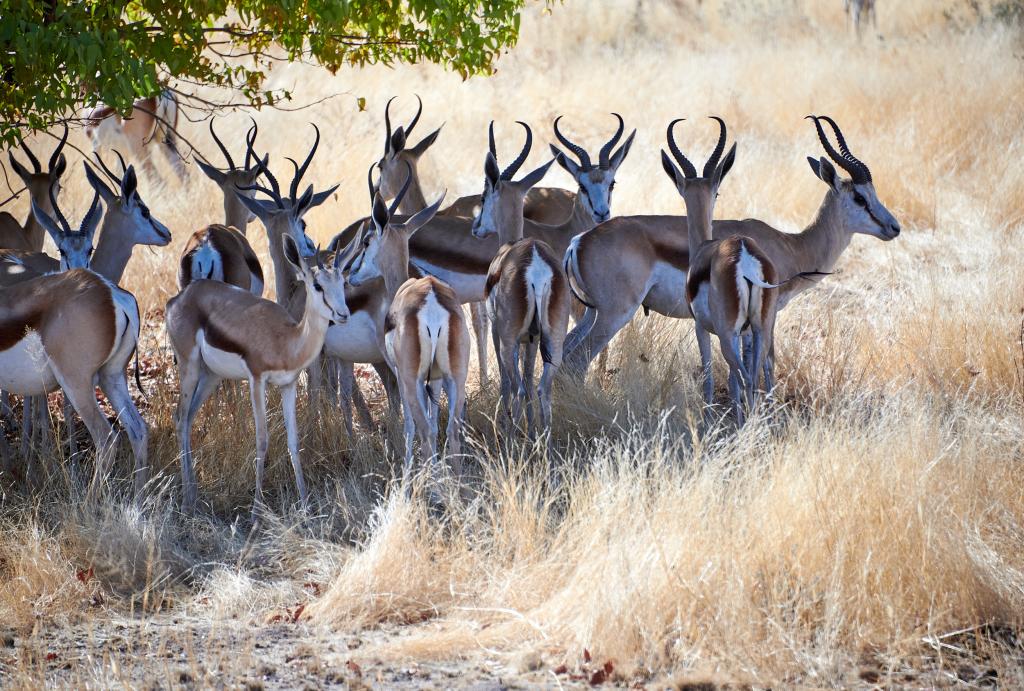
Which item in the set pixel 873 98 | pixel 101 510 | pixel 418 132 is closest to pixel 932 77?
pixel 873 98

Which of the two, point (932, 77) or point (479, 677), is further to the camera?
point (932, 77)

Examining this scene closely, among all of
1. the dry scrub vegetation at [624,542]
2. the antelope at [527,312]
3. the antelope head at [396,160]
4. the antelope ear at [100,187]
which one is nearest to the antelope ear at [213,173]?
the antelope ear at [100,187]

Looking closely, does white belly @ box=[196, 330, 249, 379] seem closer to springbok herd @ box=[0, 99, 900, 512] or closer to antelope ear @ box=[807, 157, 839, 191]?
springbok herd @ box=[0, 99, 900, 512]

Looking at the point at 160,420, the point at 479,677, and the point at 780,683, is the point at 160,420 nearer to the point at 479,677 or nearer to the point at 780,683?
the point at 479,677

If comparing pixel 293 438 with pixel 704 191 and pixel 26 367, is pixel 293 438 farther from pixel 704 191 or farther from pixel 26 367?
pixel 704 191

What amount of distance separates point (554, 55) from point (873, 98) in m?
6.64

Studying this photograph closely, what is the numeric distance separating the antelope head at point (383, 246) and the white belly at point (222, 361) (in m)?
0.87

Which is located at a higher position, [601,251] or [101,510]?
[601,251]

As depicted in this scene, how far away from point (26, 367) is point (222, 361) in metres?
0.94

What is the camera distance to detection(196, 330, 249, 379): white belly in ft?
19.8

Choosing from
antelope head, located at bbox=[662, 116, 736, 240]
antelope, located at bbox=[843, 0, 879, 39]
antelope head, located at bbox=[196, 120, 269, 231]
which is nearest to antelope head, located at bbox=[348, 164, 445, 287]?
antelope head, located at bbox=[196, 120, 269, 231]

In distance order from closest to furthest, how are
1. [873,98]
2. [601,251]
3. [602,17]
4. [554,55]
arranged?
[601,251] < [873,98] < [554,55] < [602,17]

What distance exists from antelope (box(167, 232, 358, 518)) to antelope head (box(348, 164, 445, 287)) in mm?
650

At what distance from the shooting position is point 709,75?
17250mm
